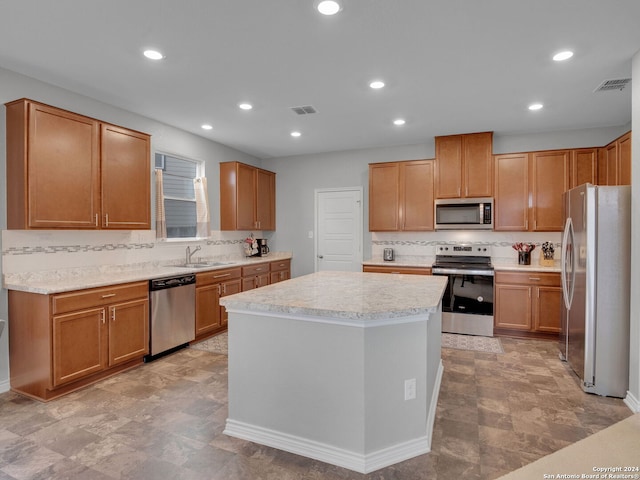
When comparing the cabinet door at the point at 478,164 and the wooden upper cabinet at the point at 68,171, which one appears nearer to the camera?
the wooden upper cabinet at the point at 68,171

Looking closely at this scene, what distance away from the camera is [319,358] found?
6.93 feet

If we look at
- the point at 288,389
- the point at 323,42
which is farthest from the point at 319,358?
the point at 323,42

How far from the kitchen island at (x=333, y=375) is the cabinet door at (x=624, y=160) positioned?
3.07 m

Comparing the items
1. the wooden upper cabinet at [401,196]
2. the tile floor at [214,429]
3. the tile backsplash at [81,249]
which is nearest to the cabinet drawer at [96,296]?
the tile backsplash at [81,249]

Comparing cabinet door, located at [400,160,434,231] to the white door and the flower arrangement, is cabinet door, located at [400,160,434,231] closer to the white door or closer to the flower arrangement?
the white door

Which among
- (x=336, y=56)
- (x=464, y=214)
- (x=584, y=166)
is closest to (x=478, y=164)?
(x=464, y=214)

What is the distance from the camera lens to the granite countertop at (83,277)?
2.89 meters

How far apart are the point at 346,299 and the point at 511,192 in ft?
11.8

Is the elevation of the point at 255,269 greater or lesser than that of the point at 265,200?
lesser

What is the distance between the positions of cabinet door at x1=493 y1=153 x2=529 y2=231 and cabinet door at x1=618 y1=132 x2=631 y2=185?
3.21 ft

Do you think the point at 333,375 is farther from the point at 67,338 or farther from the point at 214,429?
the point at 67,338

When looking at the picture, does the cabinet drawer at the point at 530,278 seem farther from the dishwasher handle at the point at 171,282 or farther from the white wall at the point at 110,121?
the white wall at the point at 110,121

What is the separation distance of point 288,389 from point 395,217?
3.63 metres

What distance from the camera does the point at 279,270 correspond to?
605cm
